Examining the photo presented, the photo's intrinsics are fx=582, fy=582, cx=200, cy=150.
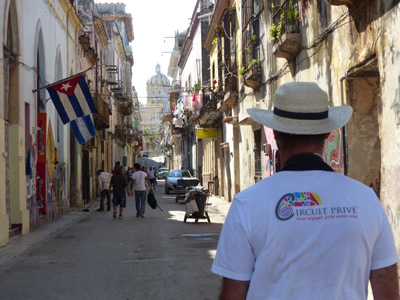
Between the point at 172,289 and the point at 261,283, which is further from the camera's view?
the point at 172,289

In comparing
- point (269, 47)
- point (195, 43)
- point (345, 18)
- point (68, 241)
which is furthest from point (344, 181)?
Answer: point (195, 43)

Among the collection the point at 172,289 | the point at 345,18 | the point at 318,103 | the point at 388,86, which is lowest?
the point at 172,289

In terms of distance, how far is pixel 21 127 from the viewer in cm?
1344

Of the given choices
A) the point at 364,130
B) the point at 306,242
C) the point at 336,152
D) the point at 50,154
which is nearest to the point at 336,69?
the point at 364,130

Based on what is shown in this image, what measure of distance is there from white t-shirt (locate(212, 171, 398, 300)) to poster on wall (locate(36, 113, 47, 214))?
583 inches

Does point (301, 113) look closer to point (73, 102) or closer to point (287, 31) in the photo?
point (287, 31)

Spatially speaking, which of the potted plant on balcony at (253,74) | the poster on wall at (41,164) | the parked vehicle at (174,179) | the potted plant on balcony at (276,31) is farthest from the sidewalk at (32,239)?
the parked vehicle at (174,179)

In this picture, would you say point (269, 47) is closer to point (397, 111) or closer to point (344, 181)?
point (397, 111)

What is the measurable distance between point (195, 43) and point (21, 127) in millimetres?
26084

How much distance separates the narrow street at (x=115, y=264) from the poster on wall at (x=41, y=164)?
1.87m

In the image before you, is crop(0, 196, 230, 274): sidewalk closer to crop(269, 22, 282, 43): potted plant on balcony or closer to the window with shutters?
the window with shutters

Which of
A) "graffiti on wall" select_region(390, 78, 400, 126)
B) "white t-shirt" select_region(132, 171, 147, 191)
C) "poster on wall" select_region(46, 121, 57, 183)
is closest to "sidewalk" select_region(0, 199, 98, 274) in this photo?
"poster on wall" select_region(46, 121, 57, 183)

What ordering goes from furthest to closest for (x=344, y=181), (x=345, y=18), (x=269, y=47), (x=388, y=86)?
(x=269, y=47) < (x=345, y=18) < (x=388, y=86) < (x=344, y=181)

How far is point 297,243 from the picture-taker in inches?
84.2
